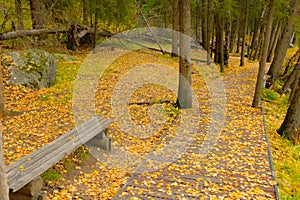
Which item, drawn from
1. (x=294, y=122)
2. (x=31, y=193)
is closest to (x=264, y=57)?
(x=294, y=122)

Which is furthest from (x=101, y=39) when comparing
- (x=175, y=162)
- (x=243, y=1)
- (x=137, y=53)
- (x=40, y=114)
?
(x=175, y=162)

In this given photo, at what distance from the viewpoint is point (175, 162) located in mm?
5555

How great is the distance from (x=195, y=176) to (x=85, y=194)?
1917mm

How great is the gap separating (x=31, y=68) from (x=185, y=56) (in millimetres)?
5474

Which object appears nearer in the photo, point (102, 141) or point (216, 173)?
point (216, 173)

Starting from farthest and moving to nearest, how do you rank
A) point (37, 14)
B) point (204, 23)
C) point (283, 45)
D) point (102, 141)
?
1. point (204, 23)
2. point (37, 14)
3. point (283, 45)
4. point (102, 141)

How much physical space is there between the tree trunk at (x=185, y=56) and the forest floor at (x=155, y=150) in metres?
0.47

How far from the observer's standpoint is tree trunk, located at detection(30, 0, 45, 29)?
13297 millimetres

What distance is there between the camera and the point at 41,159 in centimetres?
437

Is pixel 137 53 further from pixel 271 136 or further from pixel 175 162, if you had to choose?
pixel 175 162

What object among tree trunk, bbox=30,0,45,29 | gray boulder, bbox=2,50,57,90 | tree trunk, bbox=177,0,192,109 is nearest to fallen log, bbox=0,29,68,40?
tree trunk, bbox=30,0,45,29

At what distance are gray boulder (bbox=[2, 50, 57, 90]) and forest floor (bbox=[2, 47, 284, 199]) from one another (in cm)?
33

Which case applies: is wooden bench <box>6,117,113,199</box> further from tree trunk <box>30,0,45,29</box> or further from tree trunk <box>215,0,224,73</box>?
tree trunk <box>215,0,224,73</box>

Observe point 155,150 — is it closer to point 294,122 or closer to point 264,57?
point 294,122
